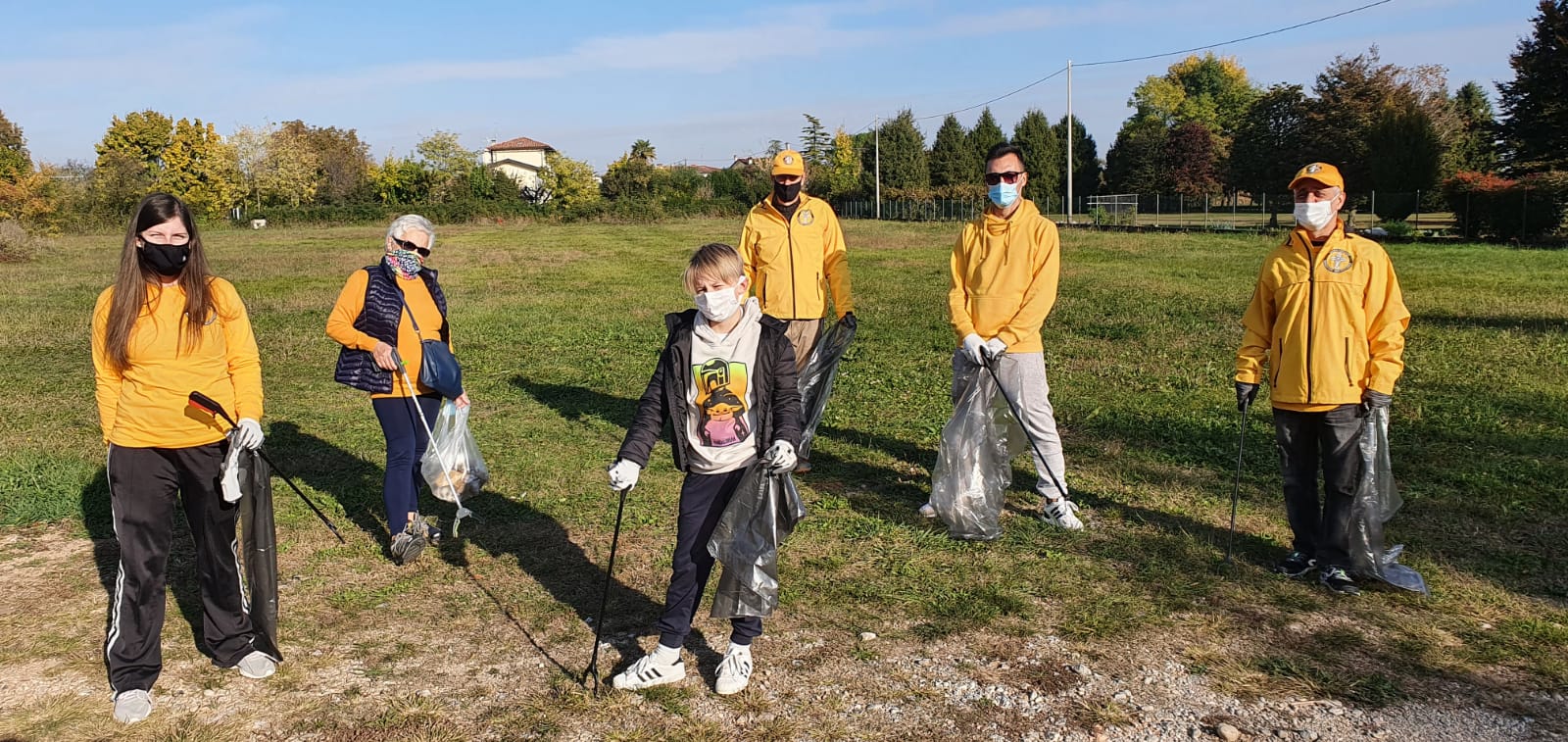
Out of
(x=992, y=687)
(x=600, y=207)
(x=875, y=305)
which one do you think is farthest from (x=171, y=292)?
(x=600, y=207)

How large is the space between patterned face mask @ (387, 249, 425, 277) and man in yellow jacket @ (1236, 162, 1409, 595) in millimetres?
3952

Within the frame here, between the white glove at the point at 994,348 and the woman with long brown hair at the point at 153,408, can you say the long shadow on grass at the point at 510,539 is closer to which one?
the woman with long brown hair at the point at 153,408

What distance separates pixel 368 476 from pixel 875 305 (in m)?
10.1

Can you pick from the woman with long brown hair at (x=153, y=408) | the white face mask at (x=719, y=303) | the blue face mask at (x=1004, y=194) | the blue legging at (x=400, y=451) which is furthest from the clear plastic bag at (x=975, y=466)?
the woman with long brown hair at (x=153, y=408)

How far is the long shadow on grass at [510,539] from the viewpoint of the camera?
15.0 ft

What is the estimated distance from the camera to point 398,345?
509 cm

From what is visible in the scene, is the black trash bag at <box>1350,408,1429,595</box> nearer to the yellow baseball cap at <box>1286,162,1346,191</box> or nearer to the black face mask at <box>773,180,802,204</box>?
the yellow baseball cap at <box>1286,162,1346,191</box>

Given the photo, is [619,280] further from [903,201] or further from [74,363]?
[903,201]

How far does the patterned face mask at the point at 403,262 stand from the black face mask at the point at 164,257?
134 cm

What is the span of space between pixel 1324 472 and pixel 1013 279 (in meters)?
1.70

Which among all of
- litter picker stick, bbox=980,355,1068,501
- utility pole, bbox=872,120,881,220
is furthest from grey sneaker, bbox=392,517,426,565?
utility pole, bbox=872,120,881,220

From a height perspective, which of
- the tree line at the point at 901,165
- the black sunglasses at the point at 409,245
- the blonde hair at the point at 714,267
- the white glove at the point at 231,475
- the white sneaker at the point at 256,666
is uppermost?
the tree line at the point at 901,165

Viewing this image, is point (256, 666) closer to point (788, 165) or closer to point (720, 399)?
point (720, 399)

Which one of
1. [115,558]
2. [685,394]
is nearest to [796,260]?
[685,394]
